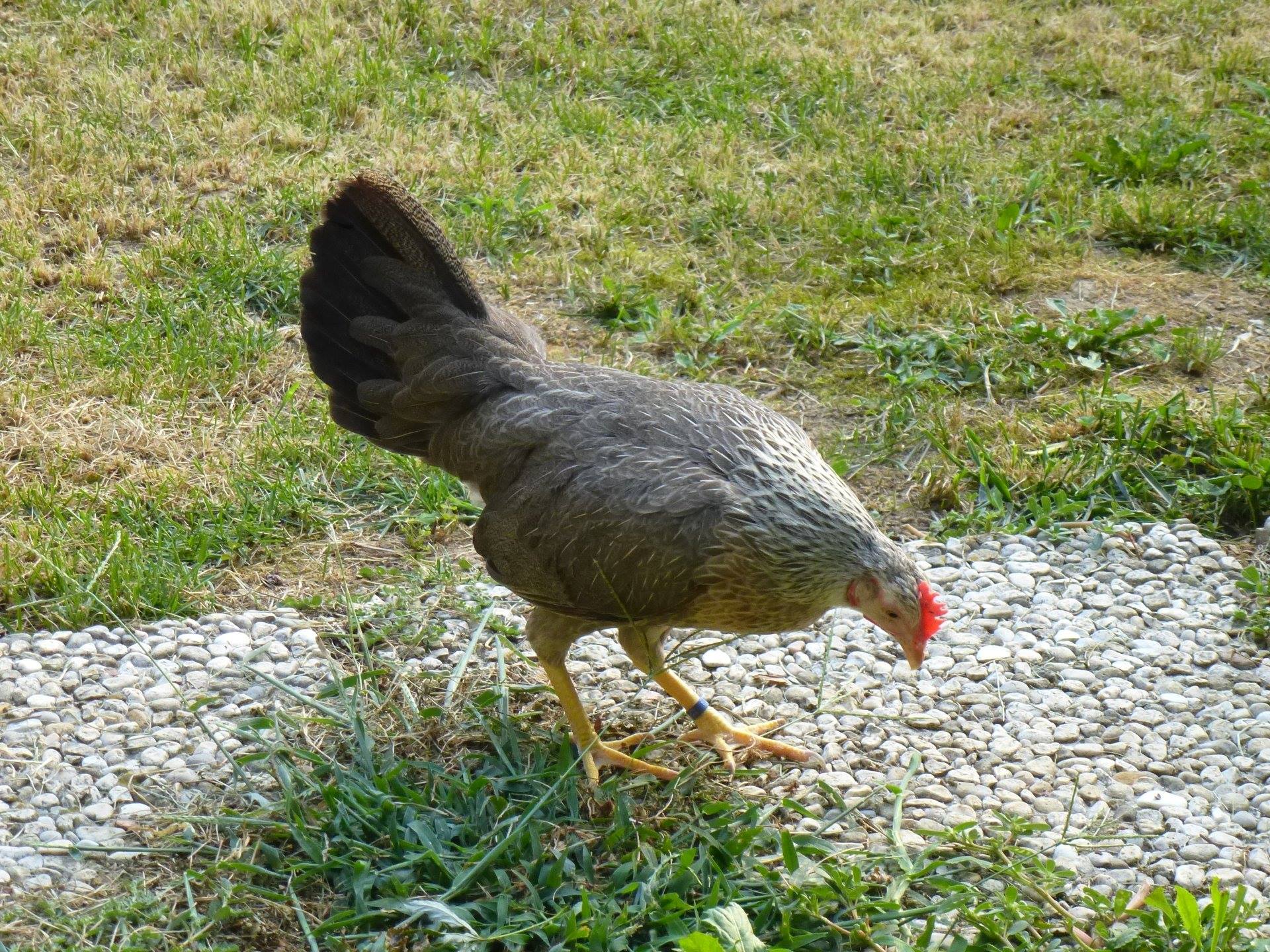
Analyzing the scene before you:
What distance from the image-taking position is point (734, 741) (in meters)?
3.91

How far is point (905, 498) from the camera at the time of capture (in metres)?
5.00

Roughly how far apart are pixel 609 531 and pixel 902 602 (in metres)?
0.83

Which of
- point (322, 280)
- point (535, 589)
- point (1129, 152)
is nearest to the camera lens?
point (535, 589)

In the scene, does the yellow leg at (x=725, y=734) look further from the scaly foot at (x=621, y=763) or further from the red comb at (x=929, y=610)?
the red comb at (x=929, y=610)

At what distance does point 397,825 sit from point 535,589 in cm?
75

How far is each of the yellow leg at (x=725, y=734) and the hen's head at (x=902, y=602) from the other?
508mm

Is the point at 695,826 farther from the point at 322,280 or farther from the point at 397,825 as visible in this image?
the point at 322,280

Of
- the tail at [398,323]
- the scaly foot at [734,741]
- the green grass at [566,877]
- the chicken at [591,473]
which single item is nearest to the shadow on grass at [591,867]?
the green grass at [566,877]

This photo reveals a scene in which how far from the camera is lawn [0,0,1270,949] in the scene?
483 centimetres

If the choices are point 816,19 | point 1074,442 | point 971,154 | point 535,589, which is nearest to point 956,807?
point 535,589

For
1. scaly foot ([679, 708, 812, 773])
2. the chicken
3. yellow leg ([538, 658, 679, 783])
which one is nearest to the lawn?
yellow leg ([538, 658, 679, 783])

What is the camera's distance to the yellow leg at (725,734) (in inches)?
152

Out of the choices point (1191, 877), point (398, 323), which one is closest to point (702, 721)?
Answer: point (1191, 877)

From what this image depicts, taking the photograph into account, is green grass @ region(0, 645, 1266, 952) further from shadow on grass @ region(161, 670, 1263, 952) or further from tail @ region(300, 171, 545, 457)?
tail @ region(300, 171, 545, 457)
